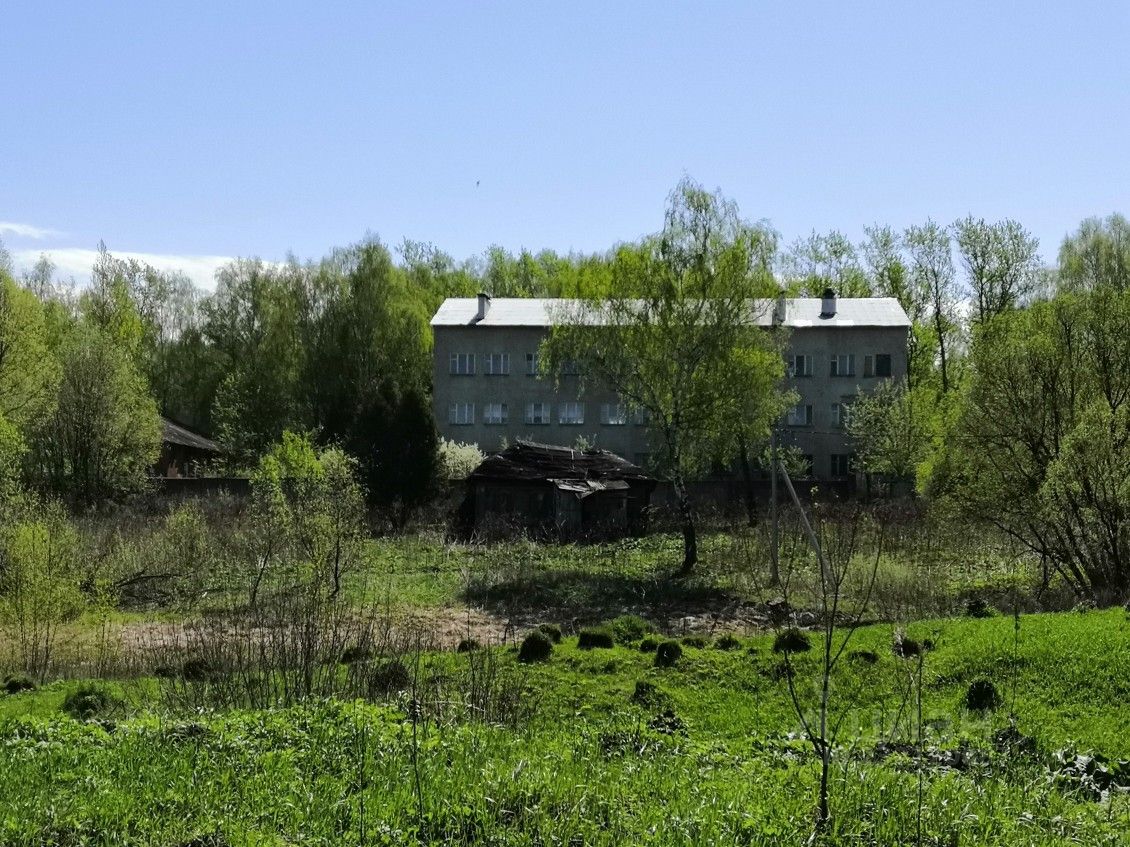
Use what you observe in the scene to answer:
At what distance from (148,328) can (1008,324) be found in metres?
54.2

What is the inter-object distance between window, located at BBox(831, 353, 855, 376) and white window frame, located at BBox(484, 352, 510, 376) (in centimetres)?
1566

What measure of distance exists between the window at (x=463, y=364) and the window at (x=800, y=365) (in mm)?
15224

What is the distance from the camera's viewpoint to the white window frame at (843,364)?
55750 millimetres

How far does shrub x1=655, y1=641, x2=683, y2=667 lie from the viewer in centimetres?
1664

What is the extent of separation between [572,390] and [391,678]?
4348 cm

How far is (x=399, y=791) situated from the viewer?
8.41m

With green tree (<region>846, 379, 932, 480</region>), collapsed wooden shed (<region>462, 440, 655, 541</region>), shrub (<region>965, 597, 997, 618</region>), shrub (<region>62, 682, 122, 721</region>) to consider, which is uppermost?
green tree (<region>846, 379, 932, 480</region>)

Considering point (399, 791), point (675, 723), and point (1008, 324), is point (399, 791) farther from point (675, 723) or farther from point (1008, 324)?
point (1008, 324)

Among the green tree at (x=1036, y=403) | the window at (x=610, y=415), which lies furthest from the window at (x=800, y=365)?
the green tree at (x=1036, y=403)

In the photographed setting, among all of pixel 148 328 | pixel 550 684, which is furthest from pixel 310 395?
pixel 550 684

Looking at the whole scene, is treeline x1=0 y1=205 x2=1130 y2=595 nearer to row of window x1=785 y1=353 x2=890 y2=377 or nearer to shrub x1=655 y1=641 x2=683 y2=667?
row of window x1=785 y1=353 x2=890 y2=377

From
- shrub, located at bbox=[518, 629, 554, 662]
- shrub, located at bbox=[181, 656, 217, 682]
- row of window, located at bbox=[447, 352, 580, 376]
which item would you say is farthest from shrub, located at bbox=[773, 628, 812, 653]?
row of window, located at bbox=[447, 352, 580, 376]

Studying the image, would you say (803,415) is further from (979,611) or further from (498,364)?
(979,611)

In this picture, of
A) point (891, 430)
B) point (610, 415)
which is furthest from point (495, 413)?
point (891, 430)
